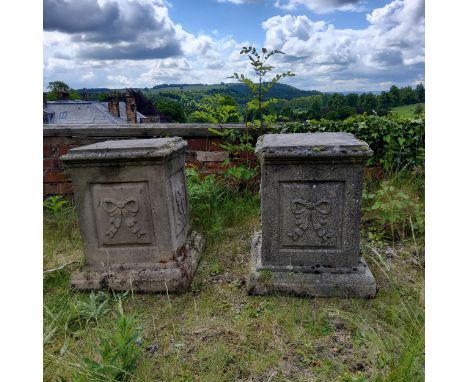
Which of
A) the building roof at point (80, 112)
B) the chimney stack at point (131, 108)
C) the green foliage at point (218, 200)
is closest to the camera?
the green foliage at point (218, 200)

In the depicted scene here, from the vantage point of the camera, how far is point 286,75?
3773mm

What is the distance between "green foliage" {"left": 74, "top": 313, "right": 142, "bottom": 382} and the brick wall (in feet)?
8.51

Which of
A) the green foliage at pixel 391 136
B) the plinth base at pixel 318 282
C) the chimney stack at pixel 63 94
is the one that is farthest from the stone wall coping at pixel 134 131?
the chimney stack at pixel 63 94

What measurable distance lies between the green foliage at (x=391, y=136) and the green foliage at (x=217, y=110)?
1011 mm

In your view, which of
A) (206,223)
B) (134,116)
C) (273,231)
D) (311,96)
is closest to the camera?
(273,231)

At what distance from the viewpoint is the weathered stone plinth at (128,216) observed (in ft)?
7.91

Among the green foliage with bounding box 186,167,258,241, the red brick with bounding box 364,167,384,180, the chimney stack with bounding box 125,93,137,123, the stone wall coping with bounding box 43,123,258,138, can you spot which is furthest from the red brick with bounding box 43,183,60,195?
the chimney stack with bounding box 125,93,137,123

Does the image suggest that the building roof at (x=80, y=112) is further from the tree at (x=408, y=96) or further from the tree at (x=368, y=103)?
the tree at (x=408, y=96)

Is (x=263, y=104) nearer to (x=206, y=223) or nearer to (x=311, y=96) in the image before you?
(x=311, y=96)

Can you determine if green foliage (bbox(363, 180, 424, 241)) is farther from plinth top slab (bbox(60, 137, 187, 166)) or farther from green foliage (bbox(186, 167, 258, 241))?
plinth top slab (bbox(60, 137, 187, 166))

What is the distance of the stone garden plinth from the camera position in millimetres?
2246

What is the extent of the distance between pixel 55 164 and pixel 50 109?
11.8m

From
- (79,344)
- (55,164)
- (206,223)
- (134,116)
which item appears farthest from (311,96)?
(134,116)

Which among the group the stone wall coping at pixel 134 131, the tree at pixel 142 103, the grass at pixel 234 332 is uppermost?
the tree at pixel 142 103
